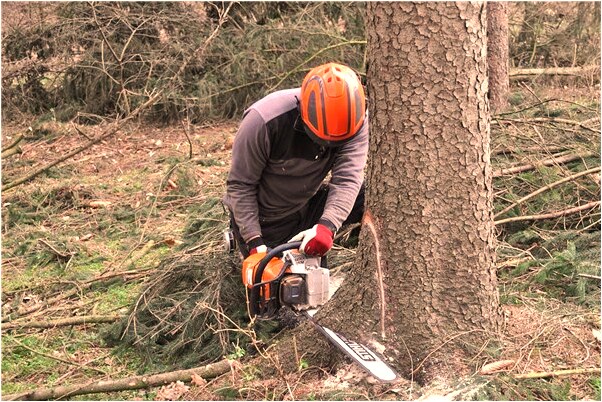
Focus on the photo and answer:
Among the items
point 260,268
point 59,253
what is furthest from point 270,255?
point 59,253

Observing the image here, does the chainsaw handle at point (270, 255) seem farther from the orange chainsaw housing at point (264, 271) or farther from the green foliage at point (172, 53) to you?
the green foliage at point (172, 53)

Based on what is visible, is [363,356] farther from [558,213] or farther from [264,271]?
[558,213]

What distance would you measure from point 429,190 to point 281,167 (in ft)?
3.98

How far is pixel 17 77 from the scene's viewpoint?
9156 millimetres

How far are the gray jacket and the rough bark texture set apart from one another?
3.20 metres

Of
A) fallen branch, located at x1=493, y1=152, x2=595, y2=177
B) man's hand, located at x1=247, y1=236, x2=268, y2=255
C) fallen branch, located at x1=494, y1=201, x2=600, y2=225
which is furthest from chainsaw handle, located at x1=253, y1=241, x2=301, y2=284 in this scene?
fallen branch, located at x1=493, y1=152, x2=595, y2=177

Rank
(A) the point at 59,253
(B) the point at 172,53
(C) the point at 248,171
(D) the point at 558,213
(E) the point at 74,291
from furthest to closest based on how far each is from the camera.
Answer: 1. (B) the point at 172,53
2. (A) the point at 59,253
3. (E) the point at 74,291
4. (D) the point at 558,213
5. (C) the point at 248,171

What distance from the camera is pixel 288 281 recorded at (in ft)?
10.7

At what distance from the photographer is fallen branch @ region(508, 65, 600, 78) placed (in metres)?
8.34

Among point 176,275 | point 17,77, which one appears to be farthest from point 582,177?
point 17,77

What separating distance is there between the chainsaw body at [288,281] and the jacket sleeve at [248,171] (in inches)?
15.7

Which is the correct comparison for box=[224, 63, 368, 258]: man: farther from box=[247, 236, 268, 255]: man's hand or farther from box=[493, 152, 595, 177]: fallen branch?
box=[493, 152, 595, 177]: fallen branch

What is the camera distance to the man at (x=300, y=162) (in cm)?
324

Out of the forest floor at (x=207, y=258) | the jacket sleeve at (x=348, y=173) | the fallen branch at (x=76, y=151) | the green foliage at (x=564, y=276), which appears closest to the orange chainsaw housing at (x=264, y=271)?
the forest floor at (x=207, y=258)
